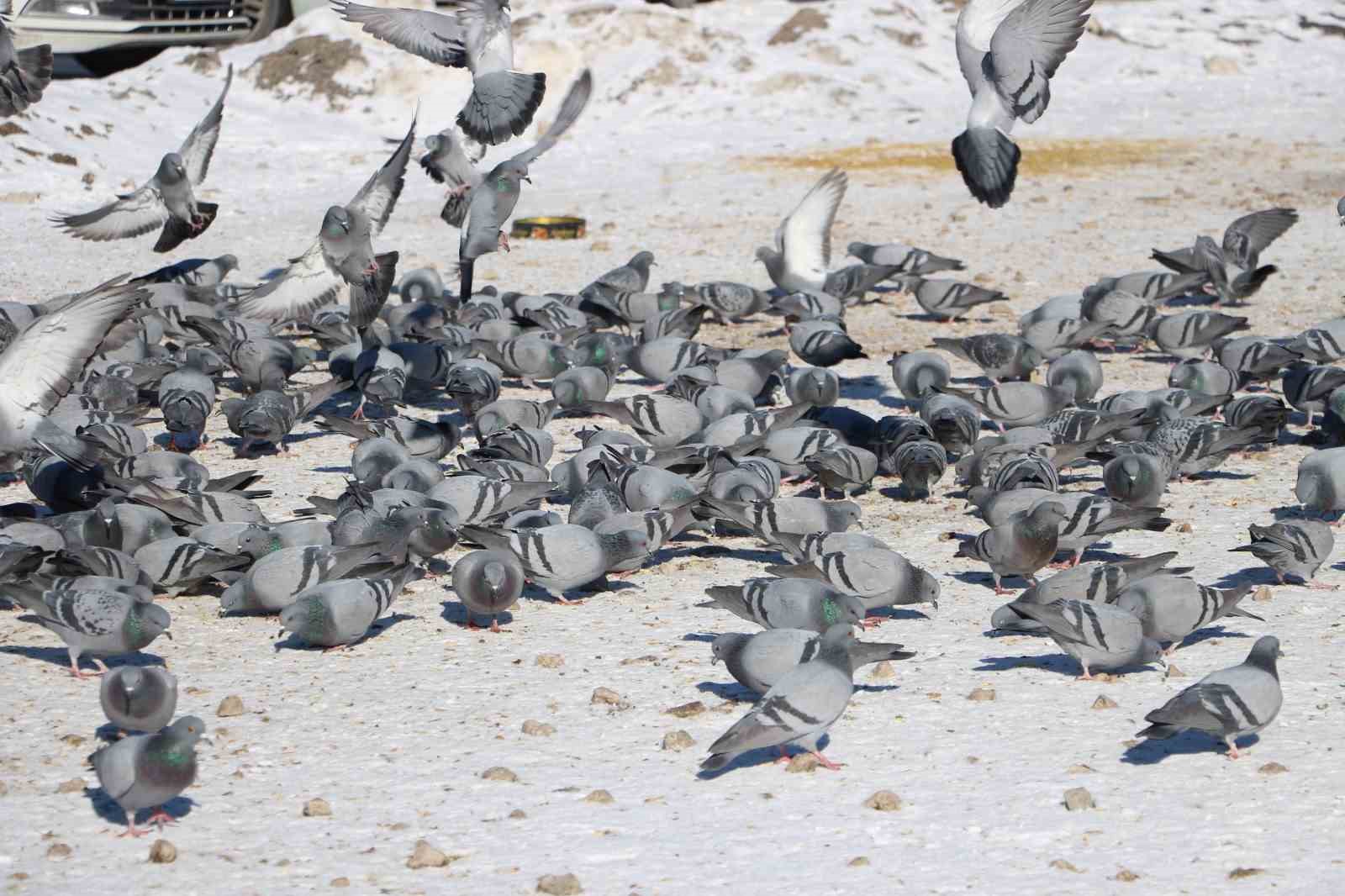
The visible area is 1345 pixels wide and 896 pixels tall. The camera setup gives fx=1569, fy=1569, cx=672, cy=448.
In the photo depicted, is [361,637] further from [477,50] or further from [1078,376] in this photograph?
[477,50]

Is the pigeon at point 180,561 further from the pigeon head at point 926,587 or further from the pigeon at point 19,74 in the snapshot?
the pigeon at point 19,74

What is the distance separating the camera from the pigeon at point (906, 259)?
454 inches

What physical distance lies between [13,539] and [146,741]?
2.05 m

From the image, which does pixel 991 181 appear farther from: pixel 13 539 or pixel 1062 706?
pixel 13 539

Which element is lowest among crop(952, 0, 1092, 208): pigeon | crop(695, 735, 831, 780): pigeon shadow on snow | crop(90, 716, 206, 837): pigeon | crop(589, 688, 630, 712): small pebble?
crop(589, 688, 630, 712): small pebble

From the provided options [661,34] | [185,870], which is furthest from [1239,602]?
[661,34]

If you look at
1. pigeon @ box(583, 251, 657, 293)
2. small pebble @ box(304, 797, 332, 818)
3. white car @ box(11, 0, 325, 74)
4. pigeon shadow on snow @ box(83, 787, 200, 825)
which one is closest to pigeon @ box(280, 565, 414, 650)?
pigeon shadow on snow @ box(83, 787, 200, 825)

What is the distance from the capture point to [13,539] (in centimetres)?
568

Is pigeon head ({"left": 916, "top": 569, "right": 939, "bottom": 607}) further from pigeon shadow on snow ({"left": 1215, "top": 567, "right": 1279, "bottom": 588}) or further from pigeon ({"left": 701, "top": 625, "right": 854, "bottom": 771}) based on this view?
pigeon shadow on snow ({"left": 1215, "top": 567, "right": 1279, "bottom": 588})

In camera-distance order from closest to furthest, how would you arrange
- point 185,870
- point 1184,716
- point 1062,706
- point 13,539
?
point 185,870 → point 1184,716 → point 1062,706 → point 13,539

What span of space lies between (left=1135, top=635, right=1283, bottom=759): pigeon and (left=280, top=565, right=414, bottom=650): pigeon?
99.4 inches

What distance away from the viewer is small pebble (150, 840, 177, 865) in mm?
3857

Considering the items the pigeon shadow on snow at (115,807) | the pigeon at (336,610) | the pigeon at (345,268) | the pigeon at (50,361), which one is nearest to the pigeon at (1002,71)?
the pigeon at (345,268)

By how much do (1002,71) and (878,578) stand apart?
3635 millimetres
